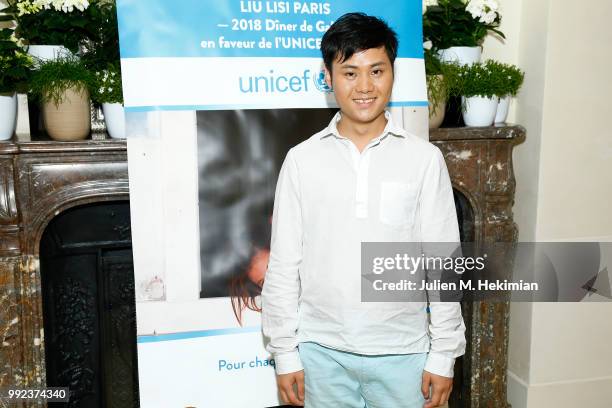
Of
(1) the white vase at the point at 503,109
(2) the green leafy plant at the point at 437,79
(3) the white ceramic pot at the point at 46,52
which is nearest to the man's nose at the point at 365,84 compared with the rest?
(2) the green leafy plant at the point at 437,79

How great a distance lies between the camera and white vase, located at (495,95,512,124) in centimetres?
250

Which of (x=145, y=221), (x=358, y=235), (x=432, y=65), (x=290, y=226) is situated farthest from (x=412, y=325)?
(x=432, y=65)

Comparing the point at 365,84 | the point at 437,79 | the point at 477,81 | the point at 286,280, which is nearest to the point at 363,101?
the point at 365,84

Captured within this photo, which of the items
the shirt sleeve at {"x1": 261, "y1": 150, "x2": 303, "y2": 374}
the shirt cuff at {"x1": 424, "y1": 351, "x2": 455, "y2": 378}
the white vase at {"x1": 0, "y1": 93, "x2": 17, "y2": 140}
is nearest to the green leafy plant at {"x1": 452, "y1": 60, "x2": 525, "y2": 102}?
the shirt sleeve at {"x1": 261, "y1": 150, "x2": 303, "y2": 374}

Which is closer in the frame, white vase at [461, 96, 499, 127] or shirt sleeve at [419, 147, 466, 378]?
shirt sleeve at [419, 147, 466, 378]

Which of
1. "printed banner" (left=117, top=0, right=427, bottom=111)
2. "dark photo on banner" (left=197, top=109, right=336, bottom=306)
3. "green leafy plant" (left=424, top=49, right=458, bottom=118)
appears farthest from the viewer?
"green leafy plant" (left=424, top=49, right=458, bottom=118)

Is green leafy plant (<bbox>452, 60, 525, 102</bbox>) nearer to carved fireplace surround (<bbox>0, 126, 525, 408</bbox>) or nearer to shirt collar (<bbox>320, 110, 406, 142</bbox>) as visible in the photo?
shirt collar (<bbox>320, 110, 406, 142</bbox>)

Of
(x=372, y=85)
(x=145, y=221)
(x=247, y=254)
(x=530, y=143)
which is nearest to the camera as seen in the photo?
(x=372, y=85)

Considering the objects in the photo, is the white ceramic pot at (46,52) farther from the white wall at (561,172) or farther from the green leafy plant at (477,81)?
the white wall at (561,172)

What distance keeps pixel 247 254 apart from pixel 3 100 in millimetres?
909

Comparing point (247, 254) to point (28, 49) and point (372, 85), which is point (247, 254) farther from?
point (28, 49)

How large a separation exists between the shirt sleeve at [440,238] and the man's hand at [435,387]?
0.05ft

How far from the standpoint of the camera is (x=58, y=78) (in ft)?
6.48

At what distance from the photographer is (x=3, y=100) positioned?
1.97m
